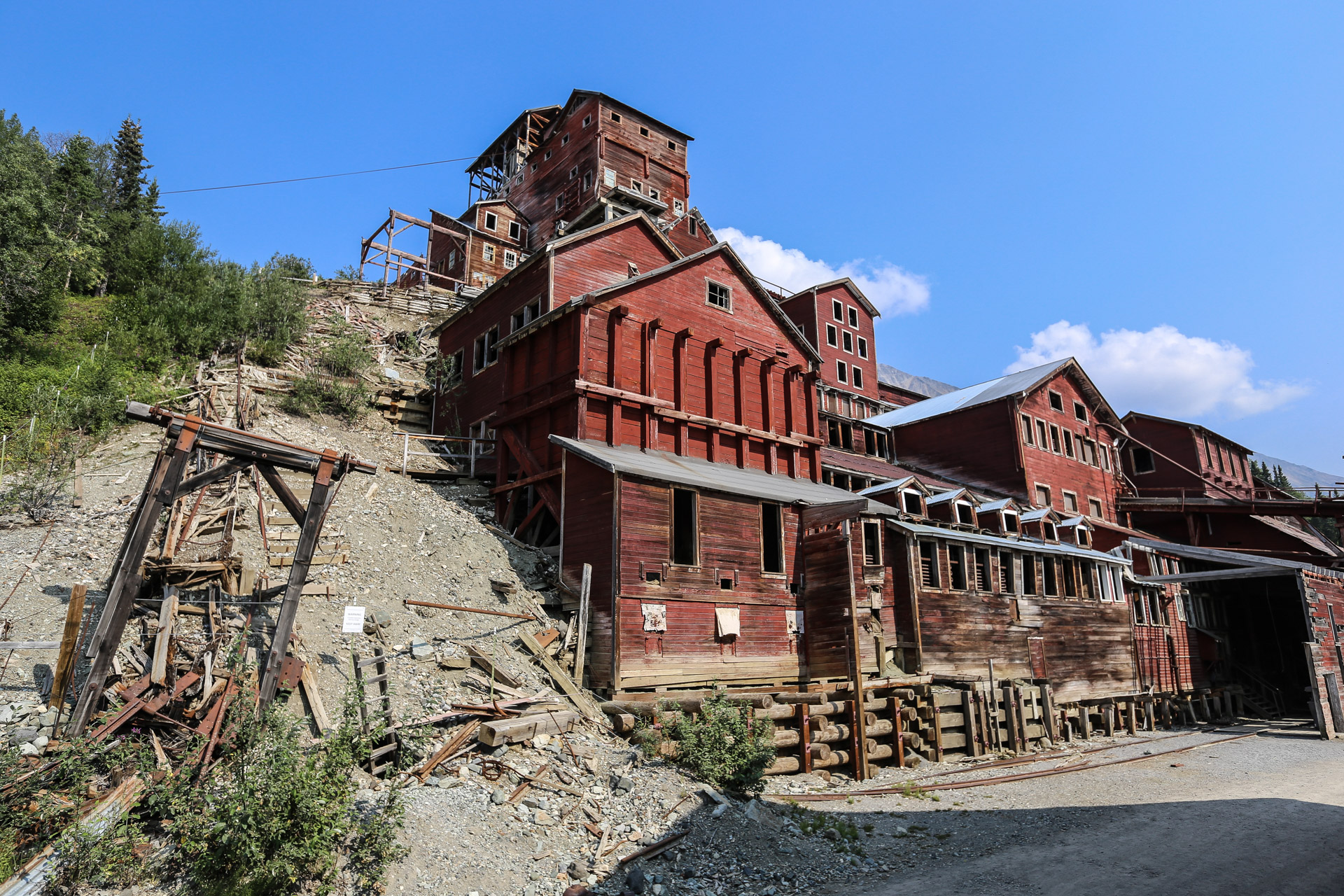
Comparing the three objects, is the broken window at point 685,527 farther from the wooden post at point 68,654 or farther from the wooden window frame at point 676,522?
the wooden post at point 68,654

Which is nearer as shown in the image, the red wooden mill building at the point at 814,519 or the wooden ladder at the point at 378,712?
the wooden ladder at the point at 378,712

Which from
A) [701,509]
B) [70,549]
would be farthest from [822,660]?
[70,549]

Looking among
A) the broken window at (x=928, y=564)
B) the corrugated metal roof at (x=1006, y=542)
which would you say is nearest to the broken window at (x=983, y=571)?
the corrugated metal roof at (x=1006, y=542)

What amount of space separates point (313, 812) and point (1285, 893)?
13.5 meters

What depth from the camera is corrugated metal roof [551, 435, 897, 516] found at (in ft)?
66.0

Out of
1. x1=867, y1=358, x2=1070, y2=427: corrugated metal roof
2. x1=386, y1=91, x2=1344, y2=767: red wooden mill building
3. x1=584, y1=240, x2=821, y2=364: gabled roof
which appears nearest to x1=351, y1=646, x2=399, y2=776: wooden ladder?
x1=386, y1=91, x2=1344, y2=767: red wooden mill building

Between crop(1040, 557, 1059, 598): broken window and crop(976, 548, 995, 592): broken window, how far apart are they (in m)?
3.93

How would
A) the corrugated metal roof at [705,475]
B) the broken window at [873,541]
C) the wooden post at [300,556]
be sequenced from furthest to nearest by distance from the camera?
the broken window at [873,541] < the corrugated metal roof at [705,475] < the wooden post at [300,556]

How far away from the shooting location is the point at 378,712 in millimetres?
12336

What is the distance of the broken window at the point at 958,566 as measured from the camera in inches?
1030

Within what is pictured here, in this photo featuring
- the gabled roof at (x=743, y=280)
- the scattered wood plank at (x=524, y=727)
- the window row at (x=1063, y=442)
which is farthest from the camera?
the window row at (x=1063, y=442)

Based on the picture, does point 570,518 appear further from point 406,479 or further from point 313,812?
point 313,812

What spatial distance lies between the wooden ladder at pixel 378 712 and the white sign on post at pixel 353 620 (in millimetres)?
488

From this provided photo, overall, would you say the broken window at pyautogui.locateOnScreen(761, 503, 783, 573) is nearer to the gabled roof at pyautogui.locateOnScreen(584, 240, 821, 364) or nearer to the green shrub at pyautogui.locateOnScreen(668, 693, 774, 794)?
the green shrub at pyautogui.locateOnScreen(668, 693, 774, 794)
